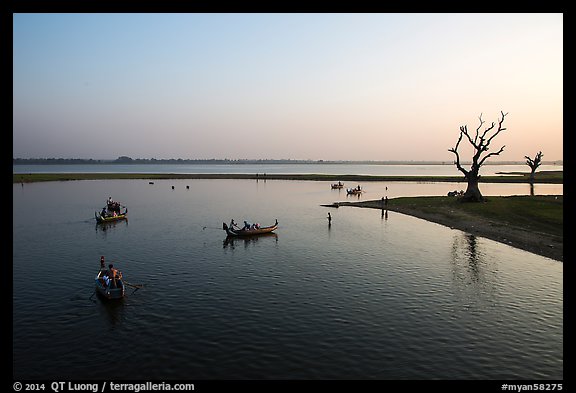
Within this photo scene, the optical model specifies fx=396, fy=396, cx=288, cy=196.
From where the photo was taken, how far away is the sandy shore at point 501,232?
142 feet

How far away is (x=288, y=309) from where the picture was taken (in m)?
27.0

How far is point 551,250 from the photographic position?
4256cm

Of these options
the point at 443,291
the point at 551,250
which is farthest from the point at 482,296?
the point at 551,250

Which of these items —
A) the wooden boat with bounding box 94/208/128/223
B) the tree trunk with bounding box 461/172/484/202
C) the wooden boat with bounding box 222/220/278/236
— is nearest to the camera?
the wooden boat with bounding box 222/220/278/236

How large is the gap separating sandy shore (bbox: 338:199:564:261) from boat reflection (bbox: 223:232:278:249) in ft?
92.4

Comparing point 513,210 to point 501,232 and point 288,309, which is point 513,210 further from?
point 288,309

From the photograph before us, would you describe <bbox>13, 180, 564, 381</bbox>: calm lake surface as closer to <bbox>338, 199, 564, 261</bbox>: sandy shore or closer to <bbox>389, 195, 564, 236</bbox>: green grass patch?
<bbox>338, 199, 564, 261</bbox>: sandy shore

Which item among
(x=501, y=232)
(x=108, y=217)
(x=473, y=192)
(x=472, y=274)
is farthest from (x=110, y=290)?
(x=473, y=192)

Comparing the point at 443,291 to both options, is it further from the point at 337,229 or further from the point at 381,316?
the point at 337,229

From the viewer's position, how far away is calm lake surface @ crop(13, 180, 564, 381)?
64.5 ft

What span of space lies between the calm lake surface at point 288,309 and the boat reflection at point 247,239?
1.68 feet

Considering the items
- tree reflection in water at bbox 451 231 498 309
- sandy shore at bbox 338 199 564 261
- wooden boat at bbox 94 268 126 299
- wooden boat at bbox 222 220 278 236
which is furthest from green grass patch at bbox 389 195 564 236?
wooden boat at bbox 94 268 126 299
